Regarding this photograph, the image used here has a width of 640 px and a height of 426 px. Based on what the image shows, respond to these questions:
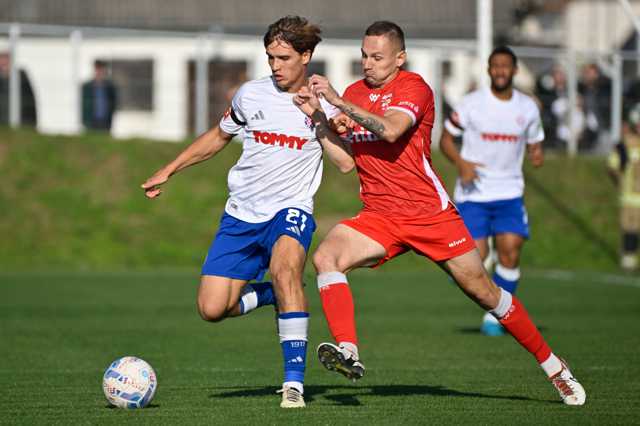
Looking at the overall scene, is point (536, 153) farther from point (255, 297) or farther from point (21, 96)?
point (21, 96)

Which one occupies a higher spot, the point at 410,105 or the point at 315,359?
the point at 410,105

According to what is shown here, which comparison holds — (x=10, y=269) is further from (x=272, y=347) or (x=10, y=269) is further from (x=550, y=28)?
(x=550, y=28)

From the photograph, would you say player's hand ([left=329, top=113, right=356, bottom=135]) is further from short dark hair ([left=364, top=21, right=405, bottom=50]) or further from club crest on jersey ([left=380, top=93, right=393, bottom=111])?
short dark hair ([left=364, top=21, right=405, bottom=50])

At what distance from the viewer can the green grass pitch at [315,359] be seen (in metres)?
8.11

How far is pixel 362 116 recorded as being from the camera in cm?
791

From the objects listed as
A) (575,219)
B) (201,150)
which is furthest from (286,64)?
(575,219)

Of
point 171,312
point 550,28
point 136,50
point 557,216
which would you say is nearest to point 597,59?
point 557,216

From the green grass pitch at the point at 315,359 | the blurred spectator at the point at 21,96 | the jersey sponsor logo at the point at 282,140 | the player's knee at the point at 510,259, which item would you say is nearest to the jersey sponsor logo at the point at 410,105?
the jersey sponsor logo at the point at 282,140

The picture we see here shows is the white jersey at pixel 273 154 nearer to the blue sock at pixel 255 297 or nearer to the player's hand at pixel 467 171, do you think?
the blue sock at pixel 255 297

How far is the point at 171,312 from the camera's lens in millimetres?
15680

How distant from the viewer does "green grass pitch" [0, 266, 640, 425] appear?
811 centimetres

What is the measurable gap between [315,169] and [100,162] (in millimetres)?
16115

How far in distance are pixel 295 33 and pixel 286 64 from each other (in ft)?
0.71

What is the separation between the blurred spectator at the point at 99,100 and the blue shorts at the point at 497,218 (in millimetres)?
13830
